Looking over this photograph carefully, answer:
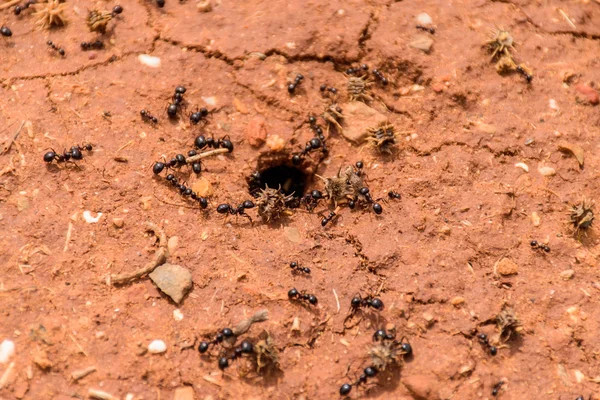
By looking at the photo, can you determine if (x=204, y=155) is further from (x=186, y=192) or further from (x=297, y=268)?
(x=297, y=268)

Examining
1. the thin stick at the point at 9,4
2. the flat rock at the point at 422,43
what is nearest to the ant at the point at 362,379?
the flat rock at the point at 422,43

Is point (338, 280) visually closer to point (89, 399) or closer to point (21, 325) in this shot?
point (89, 399)

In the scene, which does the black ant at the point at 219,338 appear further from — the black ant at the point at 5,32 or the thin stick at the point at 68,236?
the black ant at the point at 5,32

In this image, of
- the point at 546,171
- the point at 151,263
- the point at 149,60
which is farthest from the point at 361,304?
the point at 149,60

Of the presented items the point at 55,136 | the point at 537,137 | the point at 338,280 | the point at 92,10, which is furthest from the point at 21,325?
the point at 537,137

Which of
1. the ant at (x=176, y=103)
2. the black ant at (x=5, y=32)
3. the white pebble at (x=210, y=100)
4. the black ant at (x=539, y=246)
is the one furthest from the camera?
the black ant at (x=5, y=32)

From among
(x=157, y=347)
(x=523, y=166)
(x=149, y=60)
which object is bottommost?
(x=157, y=347)
